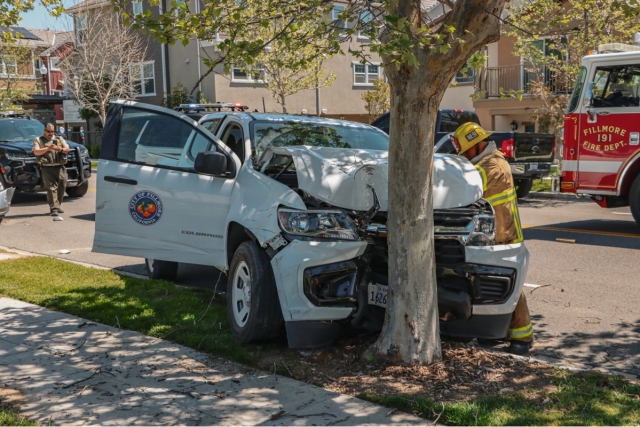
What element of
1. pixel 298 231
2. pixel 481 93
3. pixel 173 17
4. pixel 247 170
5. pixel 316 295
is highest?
pixel 173 17

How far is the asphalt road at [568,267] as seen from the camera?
20.2ft

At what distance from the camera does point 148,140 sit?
7.46 meters

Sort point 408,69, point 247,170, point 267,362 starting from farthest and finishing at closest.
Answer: point 247,170
point 267,362
point 408,69

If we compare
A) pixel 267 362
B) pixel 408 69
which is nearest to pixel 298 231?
pixel 267 362

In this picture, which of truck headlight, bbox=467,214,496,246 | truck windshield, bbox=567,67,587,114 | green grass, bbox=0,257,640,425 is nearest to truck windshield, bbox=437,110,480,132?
truck windshield, bbox=567,67,587,114

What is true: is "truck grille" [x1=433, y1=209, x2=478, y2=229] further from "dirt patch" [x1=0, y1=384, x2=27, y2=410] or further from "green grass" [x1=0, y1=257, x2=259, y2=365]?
"dirt patch" [x1=0, y1=384, x2=27, y2=410]

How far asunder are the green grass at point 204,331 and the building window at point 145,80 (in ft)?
94.7

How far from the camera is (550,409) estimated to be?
4465mm

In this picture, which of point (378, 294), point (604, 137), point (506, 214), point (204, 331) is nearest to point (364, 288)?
point (378, 294)

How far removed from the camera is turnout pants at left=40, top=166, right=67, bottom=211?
15062 mm

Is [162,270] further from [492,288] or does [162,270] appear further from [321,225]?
[492,288]

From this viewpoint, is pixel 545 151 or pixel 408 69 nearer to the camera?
pixel 408 69

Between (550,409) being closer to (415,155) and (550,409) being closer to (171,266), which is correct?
(415,155)

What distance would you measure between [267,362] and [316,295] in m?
0.62
